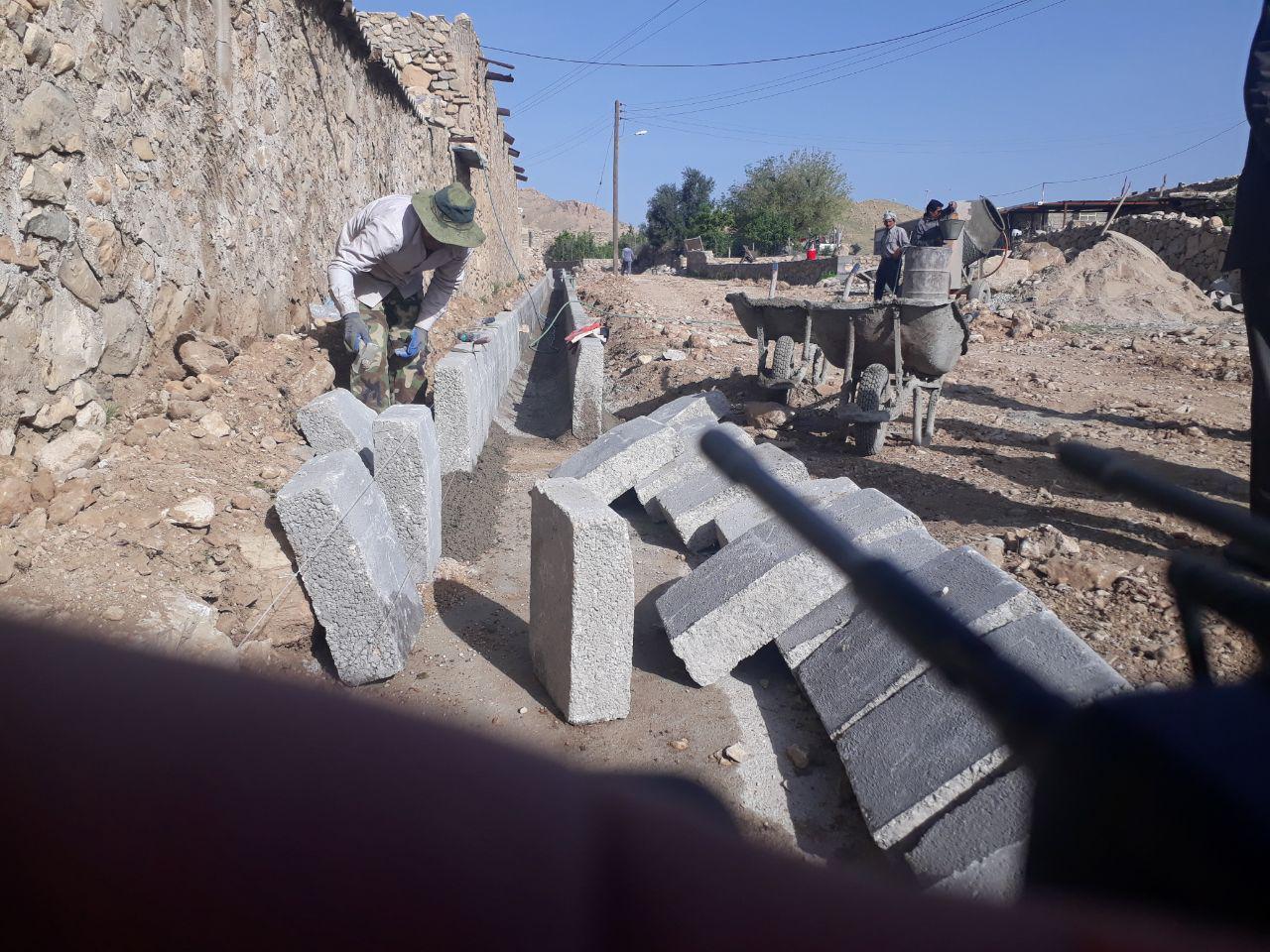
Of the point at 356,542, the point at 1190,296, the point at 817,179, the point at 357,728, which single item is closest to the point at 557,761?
the point at 357,728

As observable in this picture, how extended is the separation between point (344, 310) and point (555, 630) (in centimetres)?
341

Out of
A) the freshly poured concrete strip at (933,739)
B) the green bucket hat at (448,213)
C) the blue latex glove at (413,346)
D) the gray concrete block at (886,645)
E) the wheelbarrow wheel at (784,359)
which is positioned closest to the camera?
the freshly poured concrete strip at (933,739)

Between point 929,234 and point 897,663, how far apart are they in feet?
26.3

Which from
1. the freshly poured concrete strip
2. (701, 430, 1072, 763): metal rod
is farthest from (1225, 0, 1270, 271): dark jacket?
(701, 430, 1072, 763): metal rod

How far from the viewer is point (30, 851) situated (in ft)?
2.09

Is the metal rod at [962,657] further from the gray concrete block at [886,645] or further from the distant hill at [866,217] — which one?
the distant hill at [866,217]

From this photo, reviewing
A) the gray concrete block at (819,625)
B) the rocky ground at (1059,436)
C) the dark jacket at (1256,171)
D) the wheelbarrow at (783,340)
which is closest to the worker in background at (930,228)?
the rocky ground at (1059,436)

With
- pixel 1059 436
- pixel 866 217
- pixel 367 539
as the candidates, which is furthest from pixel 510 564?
pixel 866 217

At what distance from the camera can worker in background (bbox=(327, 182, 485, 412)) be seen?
5965mm

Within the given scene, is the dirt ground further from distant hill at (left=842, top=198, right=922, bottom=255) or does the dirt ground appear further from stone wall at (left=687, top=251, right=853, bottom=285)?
distant hill at (left=842, top=198, right=922, bottom=255)

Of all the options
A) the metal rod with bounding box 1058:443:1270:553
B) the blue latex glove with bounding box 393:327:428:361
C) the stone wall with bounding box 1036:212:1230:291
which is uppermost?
the stone wall with bounding box 1036:212:1230:291

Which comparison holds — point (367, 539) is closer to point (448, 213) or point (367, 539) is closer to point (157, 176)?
point (157, 176)

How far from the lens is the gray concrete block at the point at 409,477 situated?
4.27 metres

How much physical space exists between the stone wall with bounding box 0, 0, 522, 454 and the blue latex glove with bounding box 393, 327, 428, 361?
2.70 ft
